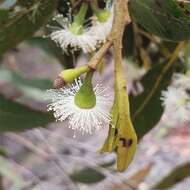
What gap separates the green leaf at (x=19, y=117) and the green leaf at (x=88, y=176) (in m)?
0.47

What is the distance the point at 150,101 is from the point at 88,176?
1.77 ft

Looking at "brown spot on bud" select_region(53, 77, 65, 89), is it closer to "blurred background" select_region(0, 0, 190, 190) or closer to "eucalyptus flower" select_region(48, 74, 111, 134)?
"eucalyptus flower" select_region(48, 74, 111, 134)

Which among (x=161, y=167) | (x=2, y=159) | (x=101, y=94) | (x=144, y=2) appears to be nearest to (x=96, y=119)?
(x=101, y=94)

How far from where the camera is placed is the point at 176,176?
1.50 meters

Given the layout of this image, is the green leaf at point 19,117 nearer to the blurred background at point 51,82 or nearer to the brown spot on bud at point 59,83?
the blurred background at point 51,82

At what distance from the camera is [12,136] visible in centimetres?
195

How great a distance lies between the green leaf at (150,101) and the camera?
3.83ft

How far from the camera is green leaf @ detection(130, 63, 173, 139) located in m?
1.17

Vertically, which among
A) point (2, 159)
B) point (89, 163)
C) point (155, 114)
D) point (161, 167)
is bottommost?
point (161, 167)

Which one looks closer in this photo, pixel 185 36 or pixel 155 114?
pixel 185 36

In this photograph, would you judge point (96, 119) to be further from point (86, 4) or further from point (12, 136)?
point (12, 136)

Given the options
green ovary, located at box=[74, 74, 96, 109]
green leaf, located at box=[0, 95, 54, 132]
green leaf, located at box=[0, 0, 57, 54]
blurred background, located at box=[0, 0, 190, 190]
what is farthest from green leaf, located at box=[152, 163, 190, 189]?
green ovary, located at box=[74, 74, 96, 109]

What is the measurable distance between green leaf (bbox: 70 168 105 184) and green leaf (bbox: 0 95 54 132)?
18.3 inches

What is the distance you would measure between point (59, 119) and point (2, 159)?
1005 millimetres
